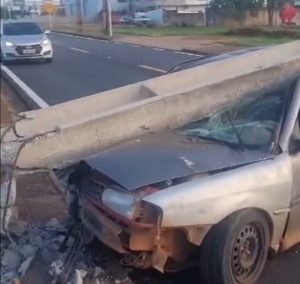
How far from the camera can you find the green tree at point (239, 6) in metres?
27.3

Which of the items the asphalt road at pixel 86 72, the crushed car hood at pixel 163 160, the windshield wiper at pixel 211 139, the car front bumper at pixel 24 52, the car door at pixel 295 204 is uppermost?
the windshield wiper at pixel 211 139

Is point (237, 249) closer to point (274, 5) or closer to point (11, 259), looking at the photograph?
point (11, 259)

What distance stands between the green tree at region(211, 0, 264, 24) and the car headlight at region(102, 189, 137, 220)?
72.4ft

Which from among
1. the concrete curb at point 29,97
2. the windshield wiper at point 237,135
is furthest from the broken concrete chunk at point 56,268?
the concrete curb at point 29,97

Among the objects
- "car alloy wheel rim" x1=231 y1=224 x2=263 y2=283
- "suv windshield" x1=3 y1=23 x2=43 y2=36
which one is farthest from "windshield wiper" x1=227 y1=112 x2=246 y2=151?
"suv windshield" x1=3 y1=23 x2=43 y2=36

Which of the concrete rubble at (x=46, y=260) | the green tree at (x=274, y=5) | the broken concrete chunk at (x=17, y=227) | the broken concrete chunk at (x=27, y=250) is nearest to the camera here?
the concrete rubble at (x=46, y=260)

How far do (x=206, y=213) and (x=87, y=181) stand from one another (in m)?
1.01

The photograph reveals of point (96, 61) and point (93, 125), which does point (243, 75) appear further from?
point (96, 61)

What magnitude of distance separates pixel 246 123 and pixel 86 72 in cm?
1833

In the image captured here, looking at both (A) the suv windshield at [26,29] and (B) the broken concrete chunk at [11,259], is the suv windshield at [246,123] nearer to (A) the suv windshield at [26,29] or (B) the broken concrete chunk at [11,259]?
(B) the broken concrete chunk at [11,259]

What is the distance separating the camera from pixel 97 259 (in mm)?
4762

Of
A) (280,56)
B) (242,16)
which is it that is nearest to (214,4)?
(242,16)

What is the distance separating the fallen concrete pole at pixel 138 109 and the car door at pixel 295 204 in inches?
37.2

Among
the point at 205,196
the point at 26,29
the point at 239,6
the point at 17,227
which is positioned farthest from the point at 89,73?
the point at 205,196
